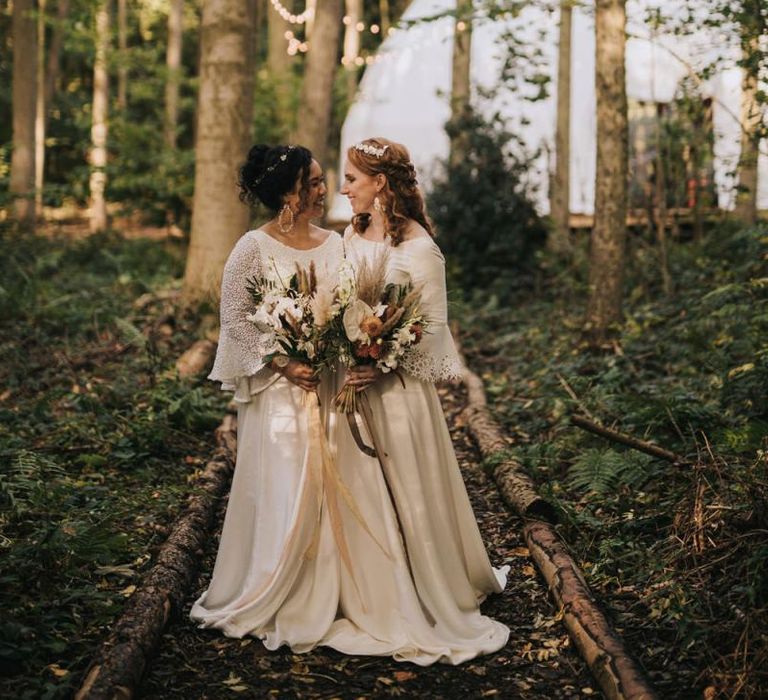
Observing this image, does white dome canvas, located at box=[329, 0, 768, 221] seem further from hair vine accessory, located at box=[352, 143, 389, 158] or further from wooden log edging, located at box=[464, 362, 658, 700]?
hair vine accessory, located at box=[352, 143, 389, 158]

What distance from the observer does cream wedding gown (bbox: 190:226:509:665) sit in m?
4.65

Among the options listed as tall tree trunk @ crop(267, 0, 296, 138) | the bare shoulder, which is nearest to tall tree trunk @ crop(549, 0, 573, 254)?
tall tree trunk @ crop(267, 0, 296, 138)

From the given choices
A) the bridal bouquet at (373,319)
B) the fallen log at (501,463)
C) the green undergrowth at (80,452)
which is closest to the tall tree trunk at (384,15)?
the green undergrowth at (80,452)

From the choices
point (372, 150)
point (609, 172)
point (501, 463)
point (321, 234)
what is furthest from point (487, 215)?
point (372, 150)

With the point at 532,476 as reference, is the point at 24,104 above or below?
above

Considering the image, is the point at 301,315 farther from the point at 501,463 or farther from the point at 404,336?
the point at 501,463

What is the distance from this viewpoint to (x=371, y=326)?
4438 mm

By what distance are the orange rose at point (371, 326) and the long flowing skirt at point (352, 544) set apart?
51 centimetres

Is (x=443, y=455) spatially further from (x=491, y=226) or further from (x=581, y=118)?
(x=581, y=118)

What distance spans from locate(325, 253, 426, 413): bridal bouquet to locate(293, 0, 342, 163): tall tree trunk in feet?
29.7

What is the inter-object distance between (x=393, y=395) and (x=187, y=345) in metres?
5.93

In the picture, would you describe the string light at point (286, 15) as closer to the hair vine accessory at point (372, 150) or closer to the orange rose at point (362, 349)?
the hair vine accessory at point (372, 150)

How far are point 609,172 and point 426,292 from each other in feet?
17.1

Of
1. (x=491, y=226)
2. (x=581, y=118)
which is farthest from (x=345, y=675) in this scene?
(x=581, y=118)
